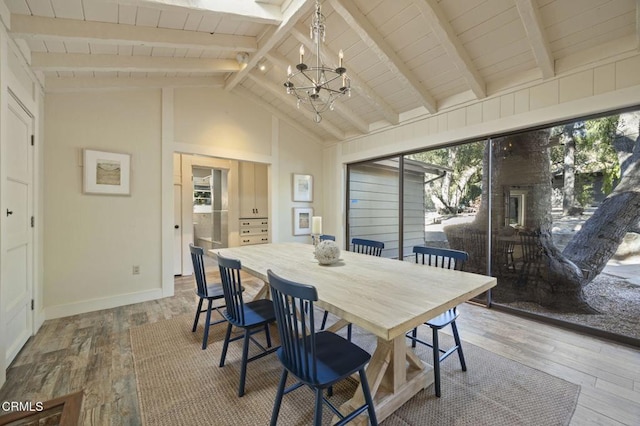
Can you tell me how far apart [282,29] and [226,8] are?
56 centimetres

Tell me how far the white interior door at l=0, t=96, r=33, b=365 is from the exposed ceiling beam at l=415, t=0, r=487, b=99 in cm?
345

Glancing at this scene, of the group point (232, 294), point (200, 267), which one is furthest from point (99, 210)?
point (232, 294)

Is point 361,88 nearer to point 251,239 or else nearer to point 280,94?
point 280,94

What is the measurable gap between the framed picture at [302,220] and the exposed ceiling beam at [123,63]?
2536mm

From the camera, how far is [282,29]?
2.77m

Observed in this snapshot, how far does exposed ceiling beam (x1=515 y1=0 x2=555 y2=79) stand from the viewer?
214cm

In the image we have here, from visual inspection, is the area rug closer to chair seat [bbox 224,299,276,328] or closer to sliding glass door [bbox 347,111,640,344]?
chair seat [bbox 224,299,276,328]

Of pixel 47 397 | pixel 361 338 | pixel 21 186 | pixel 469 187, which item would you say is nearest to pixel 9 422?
pixel 47 397

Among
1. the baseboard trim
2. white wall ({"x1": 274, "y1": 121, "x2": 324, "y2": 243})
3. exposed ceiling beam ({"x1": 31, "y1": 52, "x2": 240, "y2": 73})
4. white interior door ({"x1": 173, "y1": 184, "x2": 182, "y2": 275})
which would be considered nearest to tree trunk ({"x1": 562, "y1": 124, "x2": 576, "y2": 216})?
white wall ({"x1": 274, "y1": 121, "x2": 324, "y2": 243})

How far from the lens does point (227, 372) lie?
6.81ft

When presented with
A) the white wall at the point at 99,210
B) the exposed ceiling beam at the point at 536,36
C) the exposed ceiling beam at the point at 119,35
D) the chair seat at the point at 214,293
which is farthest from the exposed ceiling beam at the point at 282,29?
the chair seat at the point at 214,293

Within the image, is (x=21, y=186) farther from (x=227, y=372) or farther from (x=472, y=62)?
(x=472, y=62)

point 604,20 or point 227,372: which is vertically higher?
point 604,20

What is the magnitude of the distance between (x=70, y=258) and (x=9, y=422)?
204 cm
